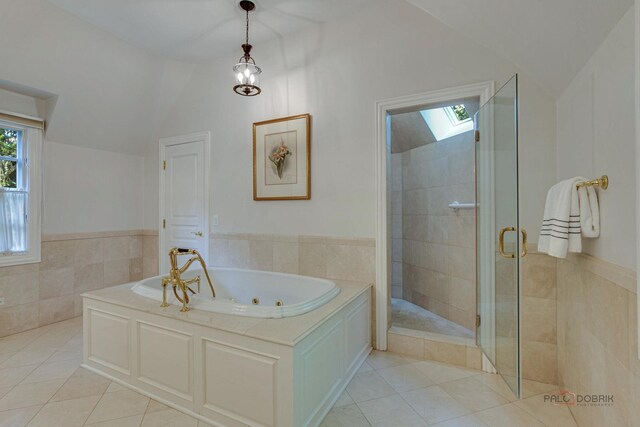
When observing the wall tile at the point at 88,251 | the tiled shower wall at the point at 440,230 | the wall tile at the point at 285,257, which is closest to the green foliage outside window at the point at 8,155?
the wall tile at the point at 88,251

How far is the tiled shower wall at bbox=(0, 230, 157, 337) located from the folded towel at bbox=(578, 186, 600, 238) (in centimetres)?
406

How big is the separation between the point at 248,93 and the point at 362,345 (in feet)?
6.96

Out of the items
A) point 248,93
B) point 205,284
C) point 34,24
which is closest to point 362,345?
point 205,284

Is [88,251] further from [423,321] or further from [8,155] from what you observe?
[423,321]

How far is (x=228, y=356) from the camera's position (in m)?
1.52

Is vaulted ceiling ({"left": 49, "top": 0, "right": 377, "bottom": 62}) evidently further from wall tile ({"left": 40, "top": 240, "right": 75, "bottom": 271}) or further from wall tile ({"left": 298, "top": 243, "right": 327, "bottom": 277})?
→ wall tile ({"left": 40, "top": 240, "right": 75, "bottom": 271})

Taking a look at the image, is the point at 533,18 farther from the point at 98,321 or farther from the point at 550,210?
the point at 98,321

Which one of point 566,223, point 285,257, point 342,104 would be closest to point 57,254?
point 285,257

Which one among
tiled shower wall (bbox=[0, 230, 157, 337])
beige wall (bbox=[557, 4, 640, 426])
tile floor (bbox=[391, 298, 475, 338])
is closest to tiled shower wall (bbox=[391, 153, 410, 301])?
tile floor (bbox=[391, 298, 475, 338])

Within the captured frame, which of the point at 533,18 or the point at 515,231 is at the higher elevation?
the point at 533,18

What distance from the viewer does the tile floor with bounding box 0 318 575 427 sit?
5.27ft

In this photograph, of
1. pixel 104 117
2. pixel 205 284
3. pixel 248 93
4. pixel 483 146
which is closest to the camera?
pixel 483 146

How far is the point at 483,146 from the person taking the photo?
6.71 feet

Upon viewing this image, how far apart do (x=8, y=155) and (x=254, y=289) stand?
2.69 m
